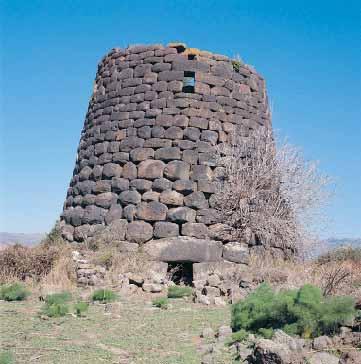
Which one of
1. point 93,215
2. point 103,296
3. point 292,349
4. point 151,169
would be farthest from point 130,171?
point 292,349

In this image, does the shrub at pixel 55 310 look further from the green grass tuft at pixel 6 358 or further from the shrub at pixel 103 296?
the green grass tuft at pixel 6 358

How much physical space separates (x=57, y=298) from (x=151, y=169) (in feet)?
12.4

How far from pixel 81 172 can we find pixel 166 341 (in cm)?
647

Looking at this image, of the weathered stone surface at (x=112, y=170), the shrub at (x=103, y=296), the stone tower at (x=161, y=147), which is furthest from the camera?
the weathered stone surface at (x=112, y=170)

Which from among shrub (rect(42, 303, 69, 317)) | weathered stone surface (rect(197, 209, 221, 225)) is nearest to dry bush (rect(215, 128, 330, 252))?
weathered stone surface (rect(197, 209, 221, 225))

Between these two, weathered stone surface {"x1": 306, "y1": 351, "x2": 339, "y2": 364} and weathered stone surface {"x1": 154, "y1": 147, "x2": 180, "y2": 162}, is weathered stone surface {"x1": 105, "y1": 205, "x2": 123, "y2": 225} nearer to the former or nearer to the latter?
weathered stone surface {"x1": 154, "y1": 147, "x2": 180, "y2": 162}

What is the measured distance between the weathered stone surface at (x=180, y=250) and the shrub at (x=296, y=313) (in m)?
3.92

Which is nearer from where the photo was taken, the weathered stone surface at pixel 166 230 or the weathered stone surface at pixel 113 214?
the weathered stone surface at pixel 166 230

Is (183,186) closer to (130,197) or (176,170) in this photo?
(176,170)

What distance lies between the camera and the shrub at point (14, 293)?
6.94 m

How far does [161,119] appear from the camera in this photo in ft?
33.3

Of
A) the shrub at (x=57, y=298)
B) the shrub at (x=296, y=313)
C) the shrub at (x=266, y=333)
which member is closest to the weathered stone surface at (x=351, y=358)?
the shrub at (x=296, y=313)

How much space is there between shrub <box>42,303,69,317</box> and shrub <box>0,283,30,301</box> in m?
0.84

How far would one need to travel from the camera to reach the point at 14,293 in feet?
22.8
